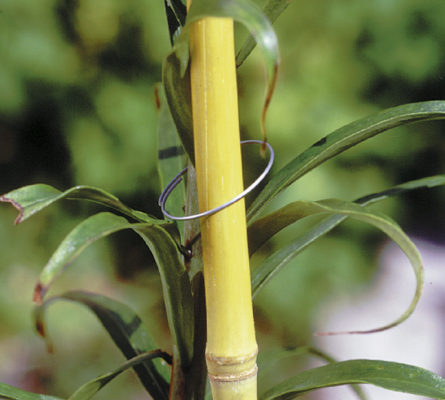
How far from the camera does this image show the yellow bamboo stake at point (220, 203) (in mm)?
296

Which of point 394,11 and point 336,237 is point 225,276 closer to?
point 336,237

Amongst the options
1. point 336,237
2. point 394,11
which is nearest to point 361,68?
point 394,11

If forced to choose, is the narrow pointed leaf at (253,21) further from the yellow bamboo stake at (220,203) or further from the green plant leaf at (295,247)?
the green plant leaf at (295,247)

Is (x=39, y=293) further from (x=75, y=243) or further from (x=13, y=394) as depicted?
(x=13, y=394)

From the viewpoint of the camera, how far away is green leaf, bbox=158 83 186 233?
42 centimetres

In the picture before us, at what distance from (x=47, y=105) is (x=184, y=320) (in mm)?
335

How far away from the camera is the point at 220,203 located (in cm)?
30

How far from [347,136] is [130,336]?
0.25m

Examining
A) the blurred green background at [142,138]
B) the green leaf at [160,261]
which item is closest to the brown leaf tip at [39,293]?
the green leaf at [160,261]

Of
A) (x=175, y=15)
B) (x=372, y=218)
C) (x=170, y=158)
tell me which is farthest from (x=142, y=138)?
(x=372, y=218)

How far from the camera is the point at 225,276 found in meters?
0.30

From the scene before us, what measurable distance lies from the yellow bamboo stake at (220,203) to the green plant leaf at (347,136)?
50 mm

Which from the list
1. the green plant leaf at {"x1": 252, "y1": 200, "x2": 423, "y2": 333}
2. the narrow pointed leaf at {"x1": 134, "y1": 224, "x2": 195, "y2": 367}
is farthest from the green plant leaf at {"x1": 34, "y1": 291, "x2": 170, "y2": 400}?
the green plant leaf at {"x1": 252, "y1": 200, "x2": 423, "y2": 333}

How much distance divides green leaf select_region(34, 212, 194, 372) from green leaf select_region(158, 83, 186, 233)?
0.09 metres
